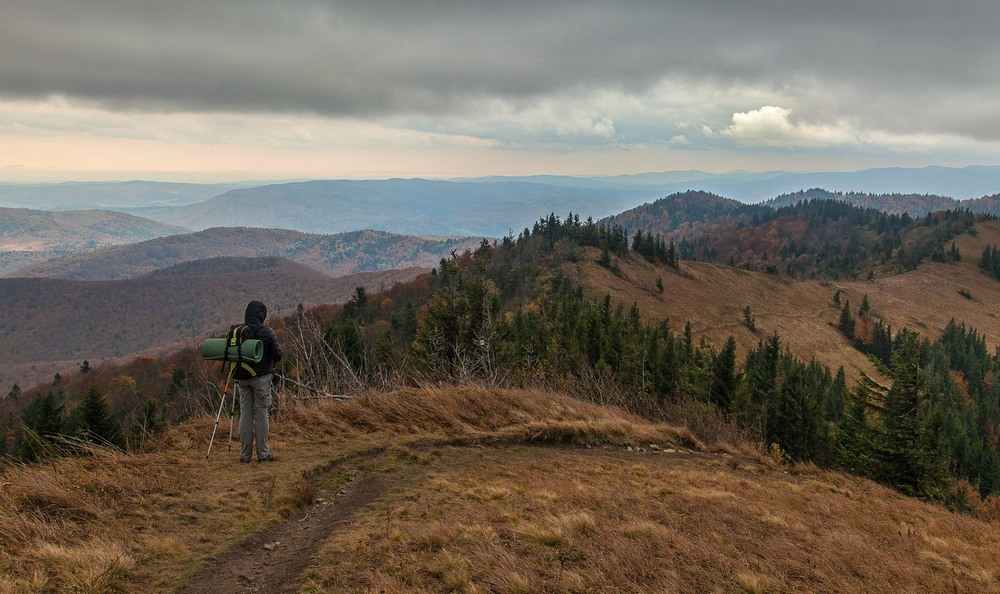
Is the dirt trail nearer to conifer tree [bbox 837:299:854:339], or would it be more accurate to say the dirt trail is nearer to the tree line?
the tree line

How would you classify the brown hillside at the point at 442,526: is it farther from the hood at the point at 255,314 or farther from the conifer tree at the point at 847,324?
the conifer tree at the point at 847,324

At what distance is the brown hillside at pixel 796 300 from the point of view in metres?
103

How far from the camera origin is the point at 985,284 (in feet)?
574

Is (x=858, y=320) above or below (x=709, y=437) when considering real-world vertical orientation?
below

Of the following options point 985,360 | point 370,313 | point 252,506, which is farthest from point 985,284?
point 252,506

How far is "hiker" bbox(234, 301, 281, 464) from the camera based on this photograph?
777cm

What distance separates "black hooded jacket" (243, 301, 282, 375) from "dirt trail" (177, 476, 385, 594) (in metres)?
2.55

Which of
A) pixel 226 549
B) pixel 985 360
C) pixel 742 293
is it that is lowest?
pixel 985 360

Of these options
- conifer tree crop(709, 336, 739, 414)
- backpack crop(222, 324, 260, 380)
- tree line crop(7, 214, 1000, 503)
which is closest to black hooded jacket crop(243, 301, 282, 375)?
backpack crop(222, 324, 260, 380)

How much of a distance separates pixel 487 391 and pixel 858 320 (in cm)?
14389

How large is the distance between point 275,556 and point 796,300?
524ft

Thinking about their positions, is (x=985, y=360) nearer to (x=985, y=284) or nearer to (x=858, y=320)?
(x=858, y=320)

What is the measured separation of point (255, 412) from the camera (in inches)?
→ 313

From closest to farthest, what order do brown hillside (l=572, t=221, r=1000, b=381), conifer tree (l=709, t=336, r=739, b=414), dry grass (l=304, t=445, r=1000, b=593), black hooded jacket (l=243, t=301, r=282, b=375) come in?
1. dry grass (l=304, t=445, r=1000, b=593)
2. black hooded jacket (l=243, t=301, r=282, b=375)
3. conifer tree (l=709, t=336, r=739, b=414)
4. brown hillside (l=572, t=221, r=1000, b=381)
